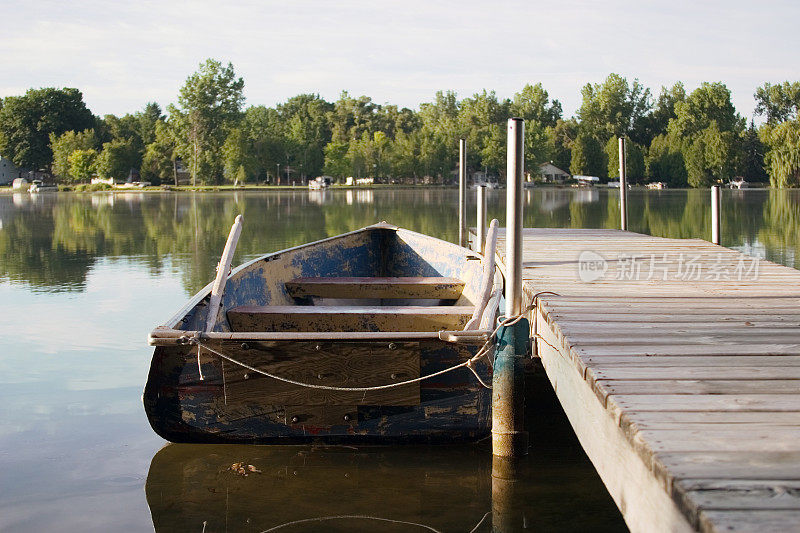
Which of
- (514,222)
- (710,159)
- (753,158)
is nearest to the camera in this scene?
(514,222)

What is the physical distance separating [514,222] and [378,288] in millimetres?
2296

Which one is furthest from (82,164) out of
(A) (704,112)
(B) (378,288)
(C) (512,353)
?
(C) (512,353)

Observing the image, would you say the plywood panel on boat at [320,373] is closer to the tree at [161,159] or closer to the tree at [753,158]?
the tree at [161,159]

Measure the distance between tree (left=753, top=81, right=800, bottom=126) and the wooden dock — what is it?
106019mm

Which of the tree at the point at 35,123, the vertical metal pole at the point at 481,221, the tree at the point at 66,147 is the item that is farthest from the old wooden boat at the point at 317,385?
the tree at the point at 35,123

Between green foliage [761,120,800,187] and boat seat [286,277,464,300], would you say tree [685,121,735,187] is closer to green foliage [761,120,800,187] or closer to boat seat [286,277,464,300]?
green foliage [761,120,800,187]

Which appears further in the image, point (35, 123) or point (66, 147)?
point (35, 123)

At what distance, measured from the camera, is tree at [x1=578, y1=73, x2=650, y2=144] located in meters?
105

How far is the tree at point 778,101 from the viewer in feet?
332

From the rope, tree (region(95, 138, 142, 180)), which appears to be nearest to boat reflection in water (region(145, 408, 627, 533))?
the rope

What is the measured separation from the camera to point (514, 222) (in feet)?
16.3

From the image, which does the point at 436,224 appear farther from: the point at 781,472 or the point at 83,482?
the point at 781,472

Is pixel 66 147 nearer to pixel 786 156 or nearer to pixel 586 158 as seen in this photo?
pixel 586 158
